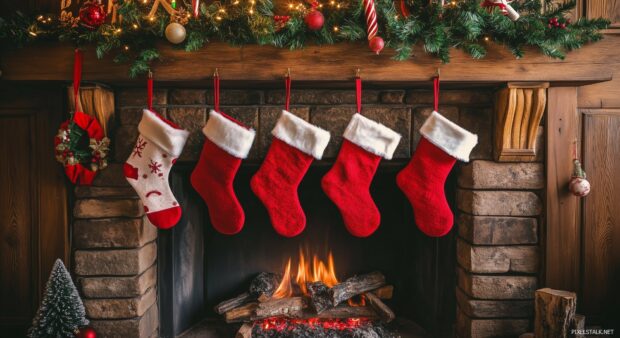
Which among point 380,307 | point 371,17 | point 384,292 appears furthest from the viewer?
point 384,292

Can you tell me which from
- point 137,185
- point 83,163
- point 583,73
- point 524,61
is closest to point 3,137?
point 83,163

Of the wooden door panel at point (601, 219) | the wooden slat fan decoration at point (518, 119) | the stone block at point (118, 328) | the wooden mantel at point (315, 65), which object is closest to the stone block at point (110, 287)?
the stone block at point (118, 328)

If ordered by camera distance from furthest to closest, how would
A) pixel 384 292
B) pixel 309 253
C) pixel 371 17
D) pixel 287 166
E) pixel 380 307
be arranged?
pixel 309 253 < pixel 384 292 < pixel 380 307 < pixel 287 166 < pixel 371 17

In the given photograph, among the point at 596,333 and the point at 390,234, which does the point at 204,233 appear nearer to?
the point at 390,234

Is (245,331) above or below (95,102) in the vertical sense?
below

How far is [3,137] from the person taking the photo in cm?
194

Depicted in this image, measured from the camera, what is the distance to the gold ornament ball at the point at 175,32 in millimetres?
1605

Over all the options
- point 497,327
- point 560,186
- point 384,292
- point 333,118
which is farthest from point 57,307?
point 560,186

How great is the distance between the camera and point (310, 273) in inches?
93.0

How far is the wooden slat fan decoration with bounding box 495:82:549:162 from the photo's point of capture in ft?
5.66

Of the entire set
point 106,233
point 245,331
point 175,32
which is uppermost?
point 175,32

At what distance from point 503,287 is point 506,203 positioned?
0.43 m

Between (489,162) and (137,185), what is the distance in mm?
1739

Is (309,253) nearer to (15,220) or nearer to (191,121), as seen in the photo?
(191,121)
